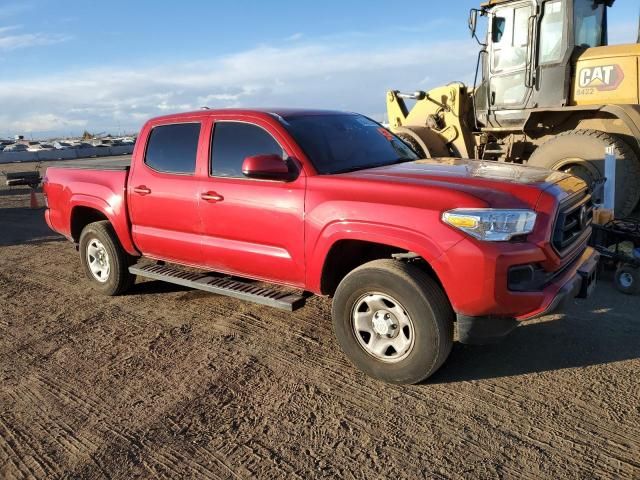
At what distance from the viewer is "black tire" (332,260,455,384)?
11.3ft

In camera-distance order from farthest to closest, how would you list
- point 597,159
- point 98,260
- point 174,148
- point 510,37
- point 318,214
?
point 510,37 < point 597,159 < point 98,260 < point 174,148 < point 318,214

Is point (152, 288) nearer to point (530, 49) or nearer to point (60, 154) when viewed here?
point (530, 49)

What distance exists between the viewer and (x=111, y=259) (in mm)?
5816

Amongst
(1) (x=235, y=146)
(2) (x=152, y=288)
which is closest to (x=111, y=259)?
(2) (x=152, y=288)

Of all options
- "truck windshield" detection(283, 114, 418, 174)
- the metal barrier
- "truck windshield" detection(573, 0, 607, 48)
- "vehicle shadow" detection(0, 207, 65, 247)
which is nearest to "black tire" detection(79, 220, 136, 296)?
"truck windshield" detection(283, 114, 418, 174)

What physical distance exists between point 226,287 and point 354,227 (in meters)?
1.54

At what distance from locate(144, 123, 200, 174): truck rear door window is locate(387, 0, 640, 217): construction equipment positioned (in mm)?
5028

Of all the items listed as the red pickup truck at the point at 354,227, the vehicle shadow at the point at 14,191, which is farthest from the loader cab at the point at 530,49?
the vehicle shadow at the point at 14,191

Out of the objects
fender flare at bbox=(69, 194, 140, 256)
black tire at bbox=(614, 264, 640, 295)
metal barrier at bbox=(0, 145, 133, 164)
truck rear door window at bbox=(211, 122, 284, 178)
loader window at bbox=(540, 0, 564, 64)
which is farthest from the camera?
metal barrier at bbox=(0, 145, 133, 164)

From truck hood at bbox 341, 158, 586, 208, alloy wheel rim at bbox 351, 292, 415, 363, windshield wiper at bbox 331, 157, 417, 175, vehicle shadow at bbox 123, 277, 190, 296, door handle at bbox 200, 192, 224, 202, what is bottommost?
vehicle shadow at bbox 123, 277, 190, 296

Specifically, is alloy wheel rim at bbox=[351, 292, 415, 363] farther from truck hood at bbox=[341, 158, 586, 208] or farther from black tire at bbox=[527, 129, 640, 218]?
black tire at bbox=[527, 129, 640, 218]

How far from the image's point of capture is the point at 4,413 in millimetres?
3576

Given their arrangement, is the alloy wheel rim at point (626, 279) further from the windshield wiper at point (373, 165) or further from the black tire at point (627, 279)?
the windshield wiper at point (373, 165)

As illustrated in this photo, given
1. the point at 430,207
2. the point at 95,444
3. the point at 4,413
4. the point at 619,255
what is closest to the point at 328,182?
the point at 430,207
